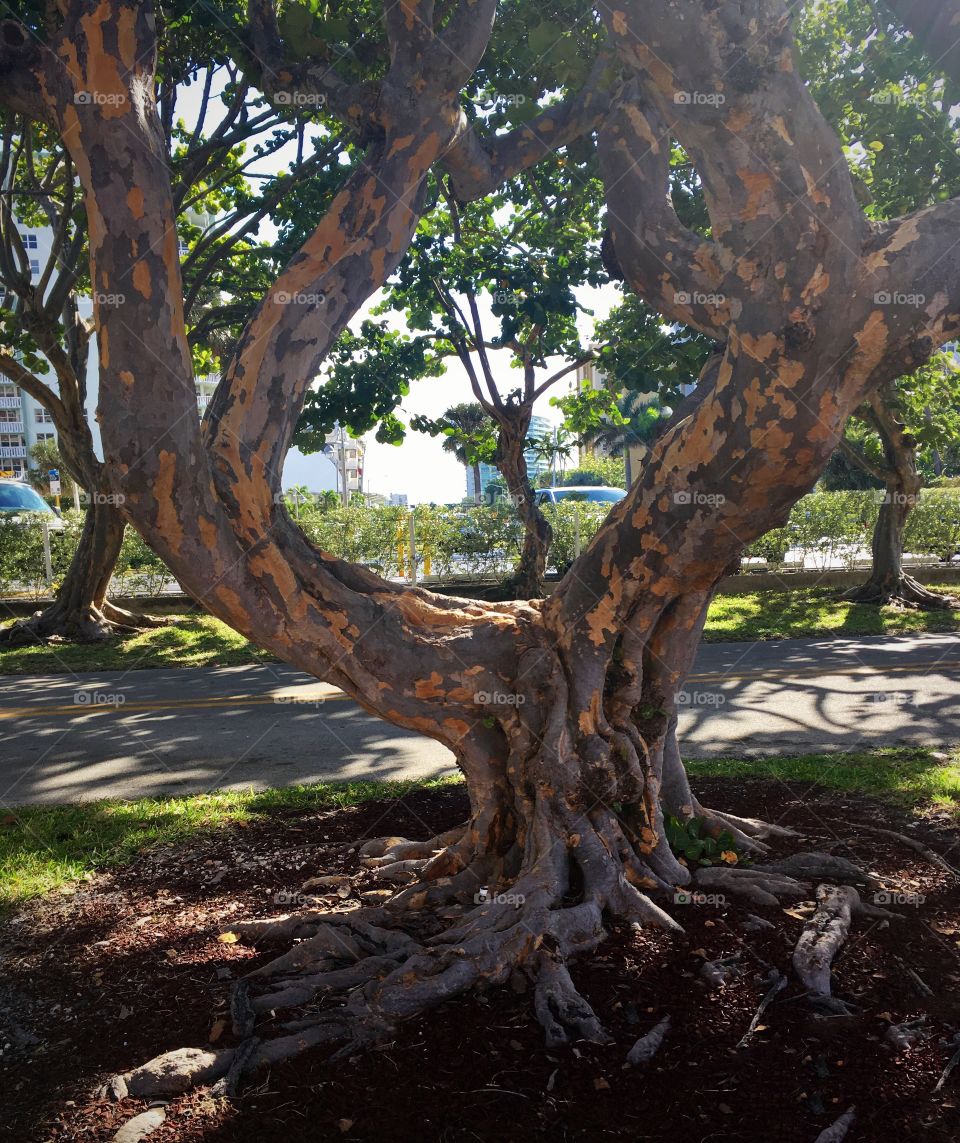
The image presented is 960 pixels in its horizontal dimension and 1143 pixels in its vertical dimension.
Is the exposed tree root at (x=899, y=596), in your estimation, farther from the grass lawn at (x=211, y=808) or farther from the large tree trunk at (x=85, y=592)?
the large tree trunk at (x=85, y=592)

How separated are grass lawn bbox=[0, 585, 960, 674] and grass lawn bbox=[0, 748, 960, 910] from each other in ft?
18.8

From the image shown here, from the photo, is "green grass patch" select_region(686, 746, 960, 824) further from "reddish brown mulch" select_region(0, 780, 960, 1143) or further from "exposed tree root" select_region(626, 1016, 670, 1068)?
"exposed tree root" select_region(626, 1016, 670, 1068)

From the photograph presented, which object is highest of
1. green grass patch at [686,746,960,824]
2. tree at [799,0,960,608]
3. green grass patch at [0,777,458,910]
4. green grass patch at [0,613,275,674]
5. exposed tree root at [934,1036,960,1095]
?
tree at [799,0,960,608]

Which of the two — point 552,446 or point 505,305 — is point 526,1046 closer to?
point 505,305

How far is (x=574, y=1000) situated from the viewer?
3270 millimetres

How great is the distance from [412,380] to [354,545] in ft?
13.1

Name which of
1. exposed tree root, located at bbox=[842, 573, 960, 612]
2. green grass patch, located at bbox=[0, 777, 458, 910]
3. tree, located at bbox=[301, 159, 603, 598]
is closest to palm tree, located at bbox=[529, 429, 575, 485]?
tree, located at bbox=[301, 159, 603, 598]

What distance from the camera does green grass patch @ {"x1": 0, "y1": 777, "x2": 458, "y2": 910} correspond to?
5.08 metres

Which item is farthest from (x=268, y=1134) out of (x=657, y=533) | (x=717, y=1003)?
(x=657, y=533)

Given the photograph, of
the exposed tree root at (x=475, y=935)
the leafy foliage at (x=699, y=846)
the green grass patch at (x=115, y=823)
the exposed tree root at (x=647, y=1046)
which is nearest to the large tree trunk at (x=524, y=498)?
the green grass patch at (x=115, y=823)

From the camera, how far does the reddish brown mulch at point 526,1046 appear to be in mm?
2777

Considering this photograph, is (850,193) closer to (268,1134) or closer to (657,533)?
(657,533)

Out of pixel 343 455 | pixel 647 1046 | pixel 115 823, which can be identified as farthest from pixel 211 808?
pixel 343 455

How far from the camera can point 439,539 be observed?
56.8 ft
